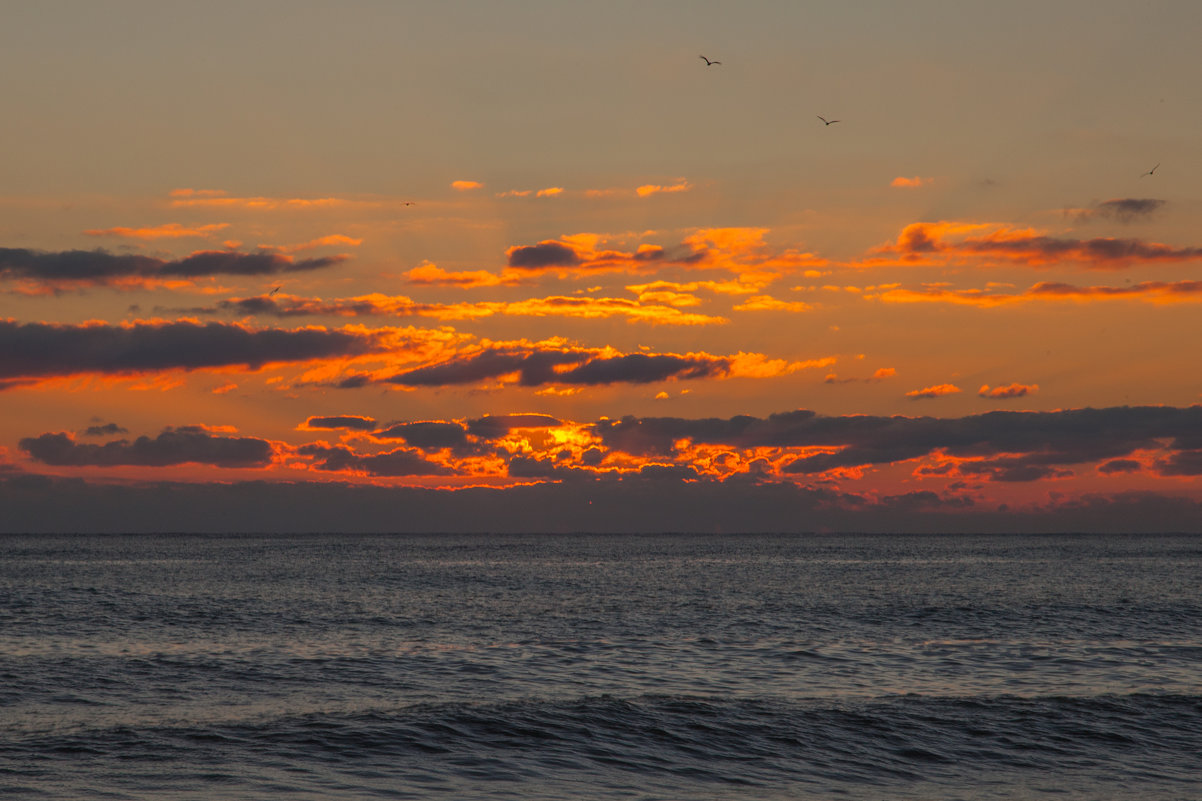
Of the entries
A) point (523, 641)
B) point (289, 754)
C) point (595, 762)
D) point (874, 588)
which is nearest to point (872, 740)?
point (595, 762)

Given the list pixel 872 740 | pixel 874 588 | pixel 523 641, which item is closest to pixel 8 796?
pixel 872 740

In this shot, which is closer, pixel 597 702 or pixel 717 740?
pixel 717 740

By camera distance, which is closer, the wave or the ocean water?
the ocean water

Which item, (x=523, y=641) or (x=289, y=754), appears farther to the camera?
(x=523, y=641)

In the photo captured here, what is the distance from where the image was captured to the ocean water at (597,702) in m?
24.9

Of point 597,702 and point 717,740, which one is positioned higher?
point 597,702

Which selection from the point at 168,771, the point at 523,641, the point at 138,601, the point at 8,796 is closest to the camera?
the point at 8,796

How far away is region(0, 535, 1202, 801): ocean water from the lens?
24.9 m

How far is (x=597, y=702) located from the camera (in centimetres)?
3322

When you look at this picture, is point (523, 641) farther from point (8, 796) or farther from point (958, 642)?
point (8, 796)

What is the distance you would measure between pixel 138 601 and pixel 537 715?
52.9m

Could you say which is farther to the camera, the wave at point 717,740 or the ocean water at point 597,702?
the wave at point 717,740

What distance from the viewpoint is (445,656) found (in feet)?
149

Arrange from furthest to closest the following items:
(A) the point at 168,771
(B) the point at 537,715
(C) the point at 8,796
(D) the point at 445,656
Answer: (D) the point at 445,656, (B) the point at 537,715, (A) the point at 168,771, (C) the point at 8,796
